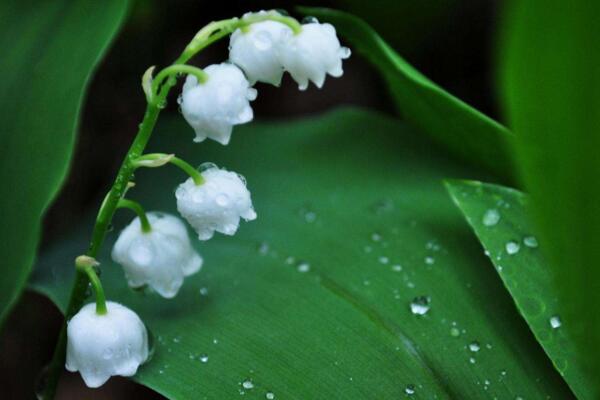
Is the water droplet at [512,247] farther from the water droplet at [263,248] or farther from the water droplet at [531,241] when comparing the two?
the water droplet at [263,248]

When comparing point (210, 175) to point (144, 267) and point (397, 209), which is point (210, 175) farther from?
point (397, 209)

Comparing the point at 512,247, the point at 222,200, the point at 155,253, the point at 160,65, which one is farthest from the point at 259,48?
the point at 160,65

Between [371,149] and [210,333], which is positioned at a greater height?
[371,149]

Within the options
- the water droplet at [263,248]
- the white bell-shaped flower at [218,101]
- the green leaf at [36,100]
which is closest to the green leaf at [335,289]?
the water droplet at [263,248]

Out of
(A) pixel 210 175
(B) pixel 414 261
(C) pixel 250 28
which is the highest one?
(C) pixel 250 28

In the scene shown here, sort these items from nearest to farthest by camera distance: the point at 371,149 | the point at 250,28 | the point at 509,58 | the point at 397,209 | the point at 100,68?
the point at 509,58, the point at 250,28, the point at 397,209, the point at 371,149, the point at 100,68

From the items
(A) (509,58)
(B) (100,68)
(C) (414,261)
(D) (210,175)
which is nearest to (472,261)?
(C) (414,261)
